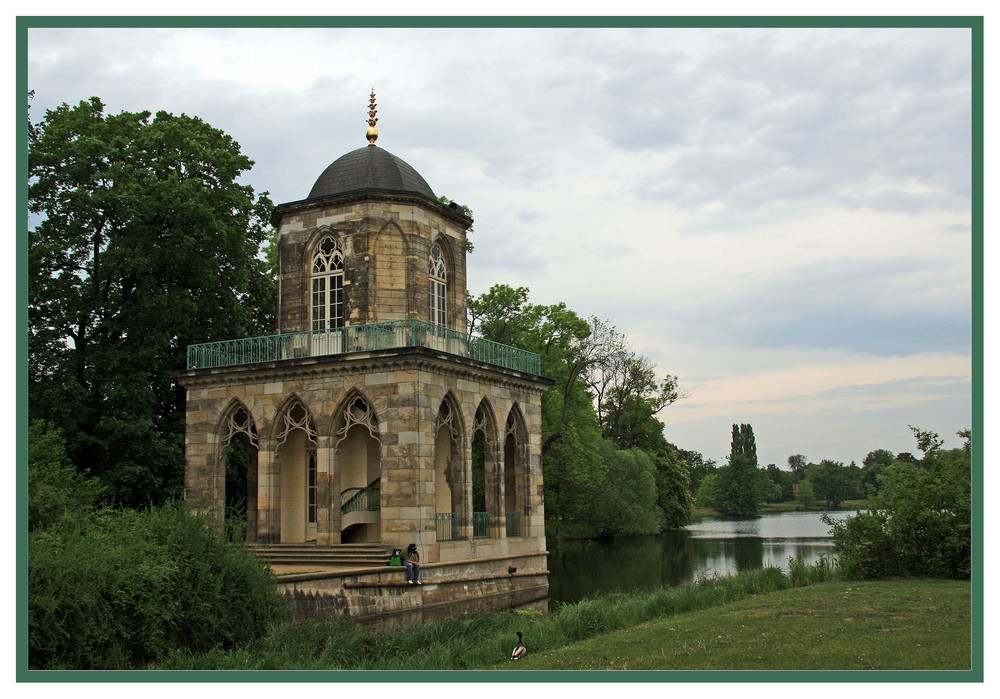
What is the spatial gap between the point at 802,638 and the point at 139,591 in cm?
913

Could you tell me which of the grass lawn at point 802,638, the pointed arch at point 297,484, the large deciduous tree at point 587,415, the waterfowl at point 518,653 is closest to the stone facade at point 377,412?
the pointed arch at point 297,484

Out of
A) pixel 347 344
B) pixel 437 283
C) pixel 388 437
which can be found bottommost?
pixel 388 437

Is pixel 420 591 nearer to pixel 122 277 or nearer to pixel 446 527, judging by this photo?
pixel 446 527

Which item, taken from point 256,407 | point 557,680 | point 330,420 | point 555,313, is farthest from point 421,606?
point 555,313

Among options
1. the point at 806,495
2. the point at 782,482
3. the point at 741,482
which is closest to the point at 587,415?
the point at 741,482

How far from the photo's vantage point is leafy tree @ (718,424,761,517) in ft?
318

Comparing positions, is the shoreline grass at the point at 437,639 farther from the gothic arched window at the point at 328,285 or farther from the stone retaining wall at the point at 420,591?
the gothic arched window at the point at 328,285

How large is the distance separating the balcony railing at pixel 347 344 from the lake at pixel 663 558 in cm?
706

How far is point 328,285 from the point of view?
25.5 meters

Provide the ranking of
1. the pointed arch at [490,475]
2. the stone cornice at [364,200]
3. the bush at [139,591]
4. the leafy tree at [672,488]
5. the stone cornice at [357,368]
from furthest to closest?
the leafy tree at [672,488] → the pointed arch at [490,475] → the stone cornice at [364,200] → the stone cornice at [357,368] → the bush at [139,591]

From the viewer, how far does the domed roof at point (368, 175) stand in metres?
25.6

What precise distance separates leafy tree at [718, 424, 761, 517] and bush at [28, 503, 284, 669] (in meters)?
86.6

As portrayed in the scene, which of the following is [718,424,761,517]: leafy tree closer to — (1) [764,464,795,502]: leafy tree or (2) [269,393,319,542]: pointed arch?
(1) [764,464,795,502]: leafy tree

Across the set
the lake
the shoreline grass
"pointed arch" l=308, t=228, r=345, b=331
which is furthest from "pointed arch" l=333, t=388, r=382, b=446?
the lake
